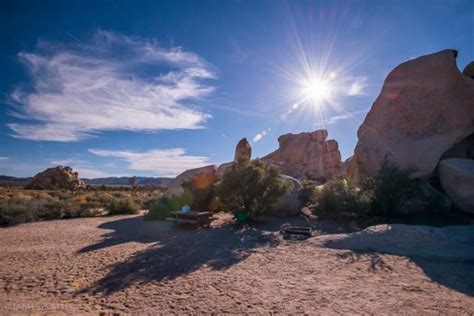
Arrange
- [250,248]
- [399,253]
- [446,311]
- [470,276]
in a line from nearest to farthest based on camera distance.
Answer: [446,311] → [470,276] → [399,253] → [250,248]

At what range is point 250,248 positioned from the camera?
7945 mm

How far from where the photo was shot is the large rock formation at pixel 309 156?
38000mm

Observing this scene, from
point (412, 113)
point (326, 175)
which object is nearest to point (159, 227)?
point (412, 113)

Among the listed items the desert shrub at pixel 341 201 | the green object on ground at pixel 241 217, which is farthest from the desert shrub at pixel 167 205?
the desert shrub at pixel 341 201

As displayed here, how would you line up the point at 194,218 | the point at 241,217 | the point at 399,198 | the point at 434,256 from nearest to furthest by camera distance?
the point at 434,256
the point at 399,198
the point at 241,217
the point at 194,218

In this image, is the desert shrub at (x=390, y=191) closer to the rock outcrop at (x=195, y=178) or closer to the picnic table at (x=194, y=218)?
the picnic table at (x=194, y=218)

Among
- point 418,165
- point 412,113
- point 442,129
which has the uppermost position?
point 412,113

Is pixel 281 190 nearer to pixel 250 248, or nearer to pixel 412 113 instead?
pixel 250 248

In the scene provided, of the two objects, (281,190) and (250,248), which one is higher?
(281,190)

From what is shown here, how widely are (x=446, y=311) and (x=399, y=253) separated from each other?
11.1 feet

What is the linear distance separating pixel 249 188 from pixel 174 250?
17.2 ft

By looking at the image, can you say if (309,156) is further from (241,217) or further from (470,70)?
(241,217)

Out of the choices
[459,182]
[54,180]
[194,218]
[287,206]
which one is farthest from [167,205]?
[54,180]

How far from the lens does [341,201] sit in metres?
12.6
